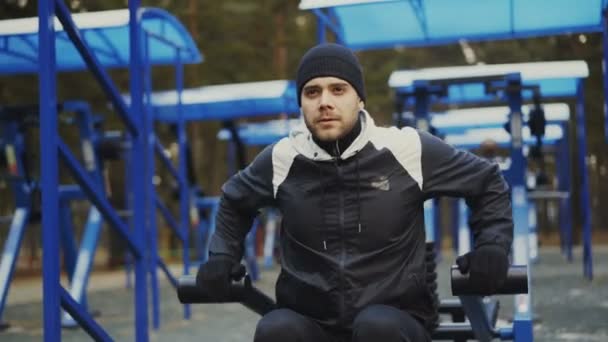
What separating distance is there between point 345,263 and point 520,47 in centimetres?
1668

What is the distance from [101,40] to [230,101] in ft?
10.4

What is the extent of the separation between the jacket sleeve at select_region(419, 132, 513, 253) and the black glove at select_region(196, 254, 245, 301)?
1.89 ft

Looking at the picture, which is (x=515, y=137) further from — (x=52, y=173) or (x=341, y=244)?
(x=341, y=244)

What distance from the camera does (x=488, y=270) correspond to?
2.76 metres

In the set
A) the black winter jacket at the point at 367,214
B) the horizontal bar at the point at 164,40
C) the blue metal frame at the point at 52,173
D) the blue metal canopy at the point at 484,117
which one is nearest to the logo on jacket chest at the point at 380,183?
the black winter jacket at the point at 367,214

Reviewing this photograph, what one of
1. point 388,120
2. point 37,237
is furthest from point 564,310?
point 388,120

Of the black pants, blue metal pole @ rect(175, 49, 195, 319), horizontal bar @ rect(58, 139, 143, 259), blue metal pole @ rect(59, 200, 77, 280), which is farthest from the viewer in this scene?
blue metal pole @ rect(59, 200, 77, 280)

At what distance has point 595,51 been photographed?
52.4 feet

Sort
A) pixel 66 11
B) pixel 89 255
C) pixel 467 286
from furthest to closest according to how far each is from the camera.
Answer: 1. pixel 89 255
2. pixel 66 11
3. pixel 467 286

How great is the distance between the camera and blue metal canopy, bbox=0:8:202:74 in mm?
6398

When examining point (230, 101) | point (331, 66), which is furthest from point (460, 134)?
point (331, 66)

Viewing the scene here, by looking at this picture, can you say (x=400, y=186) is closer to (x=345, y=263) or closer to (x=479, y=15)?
(x=345, y=263)

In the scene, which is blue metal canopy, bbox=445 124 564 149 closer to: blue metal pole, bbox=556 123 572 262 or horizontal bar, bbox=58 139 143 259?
blue metal pole, bbox=556 123 572 262

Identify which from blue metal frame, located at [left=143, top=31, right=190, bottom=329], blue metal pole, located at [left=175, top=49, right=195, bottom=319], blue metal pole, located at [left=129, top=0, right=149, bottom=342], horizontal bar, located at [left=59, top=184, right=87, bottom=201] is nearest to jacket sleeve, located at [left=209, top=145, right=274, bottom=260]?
blue metal pole, located at [left=129, top=0, right=149, bottom=342]
